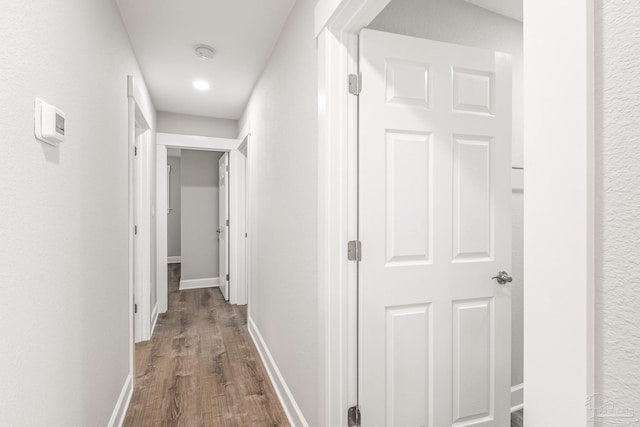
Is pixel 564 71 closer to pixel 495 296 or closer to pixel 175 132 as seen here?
pixel 495 296

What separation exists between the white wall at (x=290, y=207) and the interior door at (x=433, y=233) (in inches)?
12.4

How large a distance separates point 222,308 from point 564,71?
415cm

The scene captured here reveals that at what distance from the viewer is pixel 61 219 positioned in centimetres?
111

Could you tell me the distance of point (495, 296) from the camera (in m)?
1.58

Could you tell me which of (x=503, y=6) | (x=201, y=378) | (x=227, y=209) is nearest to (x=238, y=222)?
(x=227, y=209)

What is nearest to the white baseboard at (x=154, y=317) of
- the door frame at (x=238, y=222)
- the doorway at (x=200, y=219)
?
the door frame at (x=238, y=222)

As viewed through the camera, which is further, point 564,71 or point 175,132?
point 175,132

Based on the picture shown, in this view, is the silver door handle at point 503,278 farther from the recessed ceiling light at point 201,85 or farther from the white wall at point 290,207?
the recessed ceiling light at point 201,85

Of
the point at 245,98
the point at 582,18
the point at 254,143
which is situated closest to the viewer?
the point at 582,18

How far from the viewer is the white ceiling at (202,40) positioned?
1.92 m

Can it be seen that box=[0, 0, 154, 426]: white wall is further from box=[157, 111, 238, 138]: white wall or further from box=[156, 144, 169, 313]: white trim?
box=[157, 111, 238, 138]: white wall

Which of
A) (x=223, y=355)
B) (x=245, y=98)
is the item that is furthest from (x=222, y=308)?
(x=245, y=98)

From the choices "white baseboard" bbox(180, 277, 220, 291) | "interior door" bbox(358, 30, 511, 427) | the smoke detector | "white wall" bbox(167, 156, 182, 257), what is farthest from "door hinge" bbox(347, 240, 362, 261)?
"white wall" bbox(167, 156, 182, 257)

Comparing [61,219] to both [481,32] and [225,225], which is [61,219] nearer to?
[481,32]
